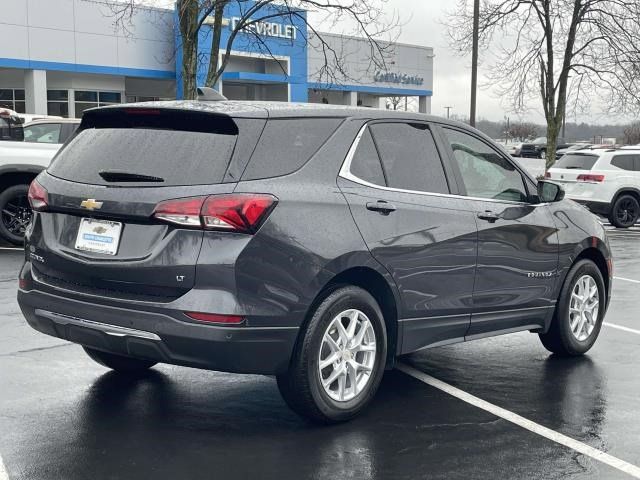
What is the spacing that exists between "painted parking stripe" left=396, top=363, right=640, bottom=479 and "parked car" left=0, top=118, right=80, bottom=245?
7.77 meters

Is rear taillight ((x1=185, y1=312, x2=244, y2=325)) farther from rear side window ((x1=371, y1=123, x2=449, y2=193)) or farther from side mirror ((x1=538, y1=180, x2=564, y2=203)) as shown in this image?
side mirror ((x1=538, y1=180, x2=564, y2=203))

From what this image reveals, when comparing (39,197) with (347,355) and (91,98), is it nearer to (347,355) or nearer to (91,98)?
(347,355)

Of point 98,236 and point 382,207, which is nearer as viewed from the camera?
point 98,236

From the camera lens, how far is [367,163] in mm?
5492

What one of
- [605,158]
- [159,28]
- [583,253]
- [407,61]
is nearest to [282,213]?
[583,253]

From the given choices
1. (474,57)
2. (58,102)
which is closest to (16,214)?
(474,57)

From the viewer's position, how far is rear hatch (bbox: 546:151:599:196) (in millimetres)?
20202

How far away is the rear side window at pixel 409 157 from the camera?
5648 millimetres

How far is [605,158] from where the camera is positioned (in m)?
20.4

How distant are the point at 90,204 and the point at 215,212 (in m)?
0.74

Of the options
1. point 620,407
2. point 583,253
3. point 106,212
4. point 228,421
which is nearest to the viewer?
point 106,212

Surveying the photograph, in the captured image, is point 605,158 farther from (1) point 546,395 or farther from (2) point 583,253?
(1) point 546,395

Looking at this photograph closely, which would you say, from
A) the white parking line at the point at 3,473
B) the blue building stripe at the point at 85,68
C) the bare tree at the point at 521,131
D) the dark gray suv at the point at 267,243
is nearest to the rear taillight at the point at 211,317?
the dark gray suv at the point at 267,243

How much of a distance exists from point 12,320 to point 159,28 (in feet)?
127
